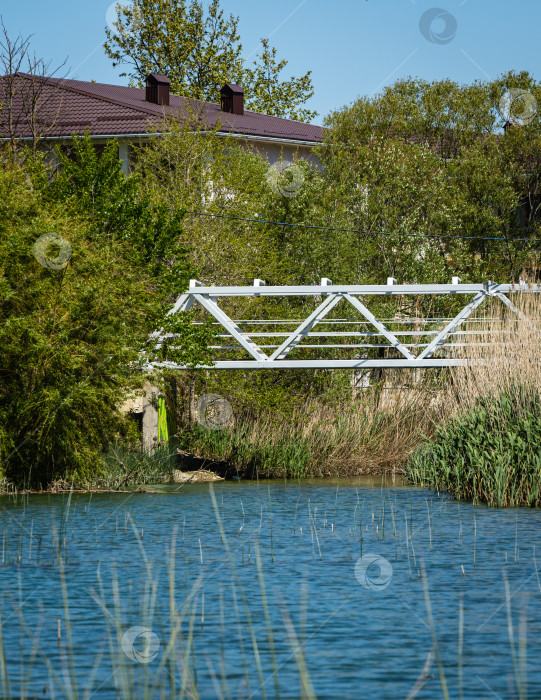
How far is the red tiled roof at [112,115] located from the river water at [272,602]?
19020 mm

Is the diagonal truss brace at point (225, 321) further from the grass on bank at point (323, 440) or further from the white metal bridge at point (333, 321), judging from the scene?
the grass on bank at point (323, 440)

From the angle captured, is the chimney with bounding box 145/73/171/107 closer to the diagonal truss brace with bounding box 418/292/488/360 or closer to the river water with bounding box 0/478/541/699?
the diagonal truss brace with bounding box 418/292/488/360

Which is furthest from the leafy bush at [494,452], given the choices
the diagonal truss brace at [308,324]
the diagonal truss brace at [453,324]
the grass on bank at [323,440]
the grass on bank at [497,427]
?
the grass on bank at [323,440]

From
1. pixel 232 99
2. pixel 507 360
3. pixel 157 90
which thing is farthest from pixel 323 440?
pixel 232 99

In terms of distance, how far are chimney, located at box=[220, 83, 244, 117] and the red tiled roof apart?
0.35m

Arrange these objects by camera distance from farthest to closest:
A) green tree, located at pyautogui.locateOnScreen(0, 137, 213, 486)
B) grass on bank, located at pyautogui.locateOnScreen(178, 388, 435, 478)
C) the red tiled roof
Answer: the red tiled roof, grass on bank, located at pyautogui.locateOnScreen(178, 388, 435, 478), green tree, located at pyautogui.locateOnScreen(0, 137, 213, 486)

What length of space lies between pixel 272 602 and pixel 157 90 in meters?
35.1

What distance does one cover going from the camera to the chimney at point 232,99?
45688 mm

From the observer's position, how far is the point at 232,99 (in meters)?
45.7

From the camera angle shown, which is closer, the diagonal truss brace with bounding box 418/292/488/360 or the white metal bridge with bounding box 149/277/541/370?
the diagonal truss brace with bounding box 418/292/488/360

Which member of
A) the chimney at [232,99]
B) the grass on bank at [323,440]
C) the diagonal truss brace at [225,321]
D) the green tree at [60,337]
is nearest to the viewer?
the green tree at [60,337]

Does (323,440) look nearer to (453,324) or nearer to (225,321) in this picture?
(225,321)

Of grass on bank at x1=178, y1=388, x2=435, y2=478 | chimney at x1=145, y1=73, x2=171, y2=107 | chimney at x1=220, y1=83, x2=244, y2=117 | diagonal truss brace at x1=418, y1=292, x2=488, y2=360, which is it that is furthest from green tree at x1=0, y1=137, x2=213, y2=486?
chimney at x1=220, y1=83, x2=244, y2=117

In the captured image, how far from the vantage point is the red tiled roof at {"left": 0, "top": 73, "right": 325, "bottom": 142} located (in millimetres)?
37062
